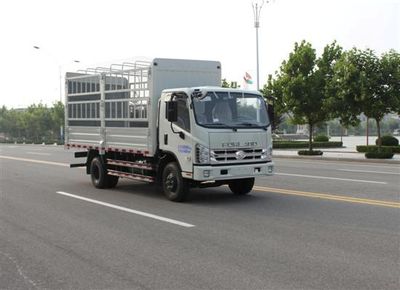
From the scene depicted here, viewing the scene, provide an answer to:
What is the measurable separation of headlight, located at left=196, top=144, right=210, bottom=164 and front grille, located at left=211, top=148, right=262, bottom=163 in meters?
0.11

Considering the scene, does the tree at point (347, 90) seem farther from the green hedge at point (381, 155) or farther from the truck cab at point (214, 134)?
the truck cab at point (214, 134)

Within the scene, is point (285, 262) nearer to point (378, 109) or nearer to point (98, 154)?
point (98, 154)

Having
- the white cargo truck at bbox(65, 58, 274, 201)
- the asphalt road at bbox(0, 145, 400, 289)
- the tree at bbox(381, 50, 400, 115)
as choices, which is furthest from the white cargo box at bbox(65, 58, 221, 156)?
the tree at bbox(381, 50, 400, 115)

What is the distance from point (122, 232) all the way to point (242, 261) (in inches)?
95.9

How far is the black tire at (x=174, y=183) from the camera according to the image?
10438mm

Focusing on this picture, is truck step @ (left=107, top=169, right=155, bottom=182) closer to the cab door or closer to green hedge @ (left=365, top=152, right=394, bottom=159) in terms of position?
the cab door

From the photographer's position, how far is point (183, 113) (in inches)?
405

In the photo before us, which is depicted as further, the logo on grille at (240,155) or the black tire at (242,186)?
the black tire at (242,186)

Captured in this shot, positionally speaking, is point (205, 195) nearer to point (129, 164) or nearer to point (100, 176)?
point (129, 164)

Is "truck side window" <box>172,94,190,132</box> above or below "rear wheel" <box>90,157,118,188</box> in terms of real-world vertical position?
above

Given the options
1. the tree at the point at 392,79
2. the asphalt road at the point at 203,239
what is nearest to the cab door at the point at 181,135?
the asphalt road at the point at 203,239

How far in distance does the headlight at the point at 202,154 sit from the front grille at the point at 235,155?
0.11 m

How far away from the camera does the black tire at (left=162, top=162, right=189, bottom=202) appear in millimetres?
10438

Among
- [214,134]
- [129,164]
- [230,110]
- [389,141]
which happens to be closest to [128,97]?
[129,164]
